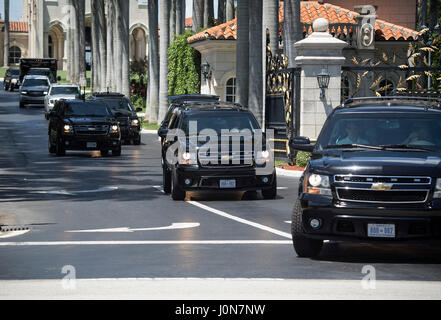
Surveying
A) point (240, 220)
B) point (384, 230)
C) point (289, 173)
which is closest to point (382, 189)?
point (384, 230)

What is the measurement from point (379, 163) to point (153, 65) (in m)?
40.1

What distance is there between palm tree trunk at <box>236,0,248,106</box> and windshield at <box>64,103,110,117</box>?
5.43 meters

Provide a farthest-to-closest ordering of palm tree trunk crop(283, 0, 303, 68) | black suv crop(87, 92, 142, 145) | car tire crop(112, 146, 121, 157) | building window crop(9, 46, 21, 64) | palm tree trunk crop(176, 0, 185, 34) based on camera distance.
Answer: building window crop(9, 46, 21, 64) < palm tree trunk crop(176, 0, 185, 34) < black suv crop(87, 92, 142, 145) < car tire crop(112, 146, 121, 157) < palm tree trunk crop(283, 0, 303, 68)

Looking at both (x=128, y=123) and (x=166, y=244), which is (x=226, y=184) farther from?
(x=128, y=123)

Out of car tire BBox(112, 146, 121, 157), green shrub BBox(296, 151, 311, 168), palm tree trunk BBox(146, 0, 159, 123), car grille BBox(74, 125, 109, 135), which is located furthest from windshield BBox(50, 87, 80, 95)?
green shrub BBox(296, 151, 311, 168)

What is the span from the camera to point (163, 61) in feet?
160

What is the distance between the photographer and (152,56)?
5119 centimetres

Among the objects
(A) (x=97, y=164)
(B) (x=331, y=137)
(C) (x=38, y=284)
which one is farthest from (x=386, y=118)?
(A) (x=97, y=164)

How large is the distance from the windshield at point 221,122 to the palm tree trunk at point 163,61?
27.8 meters

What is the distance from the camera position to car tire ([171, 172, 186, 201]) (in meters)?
19.2

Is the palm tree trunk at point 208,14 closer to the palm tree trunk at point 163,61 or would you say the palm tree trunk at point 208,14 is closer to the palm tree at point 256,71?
the palm tree trunk at point 163,61

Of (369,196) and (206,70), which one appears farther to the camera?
(206,70)

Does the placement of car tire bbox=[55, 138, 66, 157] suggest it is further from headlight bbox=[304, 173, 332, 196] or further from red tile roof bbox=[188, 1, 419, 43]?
headlight bbox=[304, 173, 332, 196]
